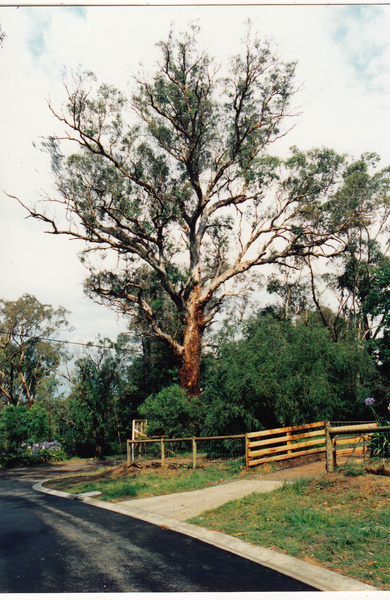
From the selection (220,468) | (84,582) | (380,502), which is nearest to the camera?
(84,582)

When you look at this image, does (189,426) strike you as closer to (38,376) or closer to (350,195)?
(350,195)

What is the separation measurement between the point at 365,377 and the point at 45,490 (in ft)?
55.1

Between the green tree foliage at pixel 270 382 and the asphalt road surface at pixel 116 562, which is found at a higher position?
the green tree foliage at pixel 270 382

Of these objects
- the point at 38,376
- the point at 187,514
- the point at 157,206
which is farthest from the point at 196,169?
the point at 38,376

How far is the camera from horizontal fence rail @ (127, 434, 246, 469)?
48.9 feet

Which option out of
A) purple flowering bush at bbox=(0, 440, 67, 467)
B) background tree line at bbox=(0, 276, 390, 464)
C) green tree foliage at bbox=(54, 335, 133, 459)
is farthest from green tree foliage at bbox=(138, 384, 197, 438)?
purple flowering bush at bbox=(0, 440, 67, 467)

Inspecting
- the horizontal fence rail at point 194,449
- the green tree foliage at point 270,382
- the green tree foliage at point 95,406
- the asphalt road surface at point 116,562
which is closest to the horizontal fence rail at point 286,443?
the green tree foliage at point 270,382

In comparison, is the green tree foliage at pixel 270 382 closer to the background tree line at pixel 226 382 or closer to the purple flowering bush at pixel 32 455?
the background tree line at pixel 226 382

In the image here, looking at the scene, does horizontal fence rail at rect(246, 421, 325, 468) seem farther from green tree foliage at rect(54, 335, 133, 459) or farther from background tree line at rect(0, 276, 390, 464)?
green tree foliage at rect(54, 335, 133, 459)

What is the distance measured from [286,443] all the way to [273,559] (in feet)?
31.3

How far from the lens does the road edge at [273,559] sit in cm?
494

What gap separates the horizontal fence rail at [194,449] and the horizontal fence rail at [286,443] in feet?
1.78

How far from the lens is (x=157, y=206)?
25516 millimetres

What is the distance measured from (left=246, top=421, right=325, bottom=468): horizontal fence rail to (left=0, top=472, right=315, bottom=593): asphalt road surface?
5.20 meters
